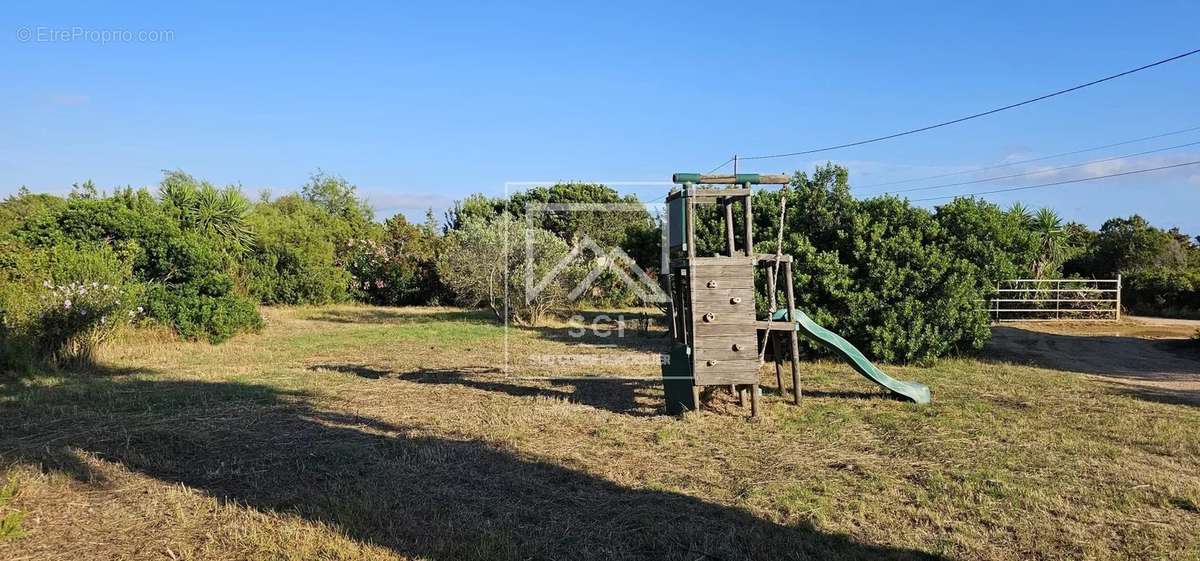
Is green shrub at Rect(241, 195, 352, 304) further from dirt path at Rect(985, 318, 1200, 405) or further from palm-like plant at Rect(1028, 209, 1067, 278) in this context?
palm-like plant at Rect(1028, 209, 1067, 278)

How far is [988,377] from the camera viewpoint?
10.5 m

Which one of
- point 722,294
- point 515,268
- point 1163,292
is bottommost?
point 1163,292

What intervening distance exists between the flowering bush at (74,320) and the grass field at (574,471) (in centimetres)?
83

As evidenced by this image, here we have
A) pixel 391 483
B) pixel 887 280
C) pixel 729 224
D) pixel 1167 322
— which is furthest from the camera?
pixel 1167 322

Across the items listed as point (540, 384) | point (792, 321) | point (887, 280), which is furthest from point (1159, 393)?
point (540, 384)

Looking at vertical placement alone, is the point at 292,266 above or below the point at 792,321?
above

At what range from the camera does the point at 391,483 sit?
17.6 feet

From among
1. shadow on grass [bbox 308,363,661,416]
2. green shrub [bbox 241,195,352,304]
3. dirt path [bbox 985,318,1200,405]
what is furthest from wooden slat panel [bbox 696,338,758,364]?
green shrub [bbox 241,195,352,304]

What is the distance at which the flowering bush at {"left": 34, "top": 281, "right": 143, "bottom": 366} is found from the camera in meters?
10.2

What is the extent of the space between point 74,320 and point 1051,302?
79.3 feet

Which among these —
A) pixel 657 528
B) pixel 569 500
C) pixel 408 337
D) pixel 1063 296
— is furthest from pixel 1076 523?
pixel 1063 296

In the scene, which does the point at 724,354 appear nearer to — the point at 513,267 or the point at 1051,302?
the point at 513,267

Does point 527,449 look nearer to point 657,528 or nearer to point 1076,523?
point 657,528

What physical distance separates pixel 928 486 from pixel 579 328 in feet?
43.9
